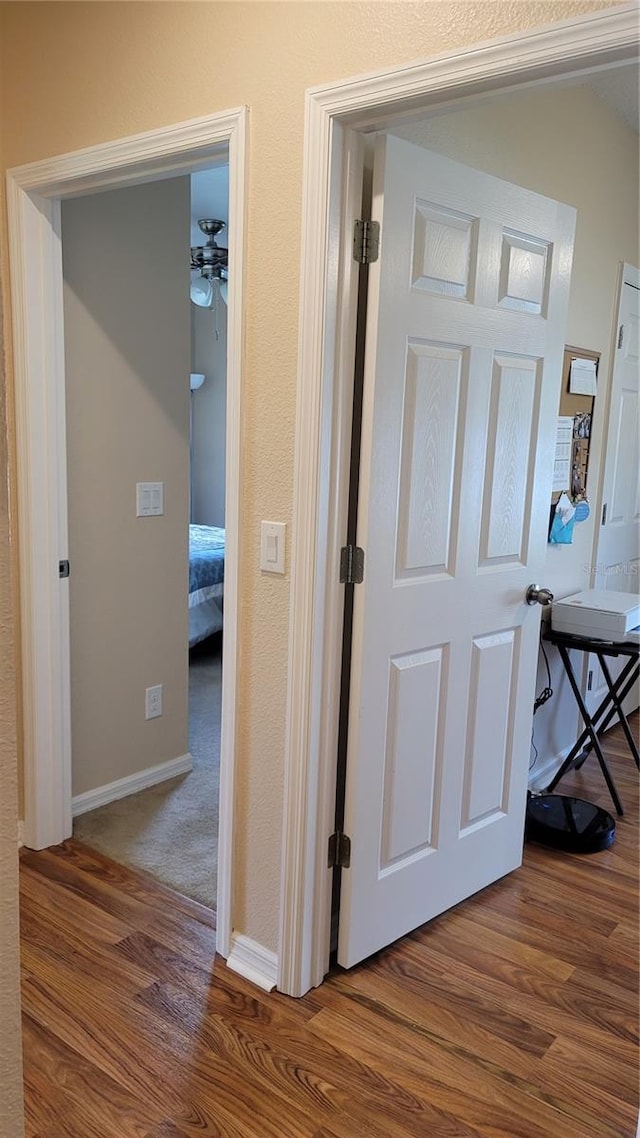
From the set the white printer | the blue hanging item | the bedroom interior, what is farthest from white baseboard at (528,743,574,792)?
the bedroom interior

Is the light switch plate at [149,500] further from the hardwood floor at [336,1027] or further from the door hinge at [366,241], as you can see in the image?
the door hinge at [366,241]

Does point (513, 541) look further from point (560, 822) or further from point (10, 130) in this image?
point (10, 130)

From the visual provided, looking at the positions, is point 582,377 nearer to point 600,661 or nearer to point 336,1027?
point 600,661

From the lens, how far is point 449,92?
1617 millimetres

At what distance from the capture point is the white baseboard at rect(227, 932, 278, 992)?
83.9 inches

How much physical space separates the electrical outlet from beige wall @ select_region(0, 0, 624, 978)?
3.74 ft

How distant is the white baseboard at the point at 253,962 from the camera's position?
2.13m

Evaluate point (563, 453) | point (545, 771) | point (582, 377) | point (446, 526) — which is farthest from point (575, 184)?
point (545, 771)

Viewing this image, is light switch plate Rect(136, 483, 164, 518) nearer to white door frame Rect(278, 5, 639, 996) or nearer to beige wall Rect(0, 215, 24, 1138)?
white door frame Rect(278, 5, 639, 996)

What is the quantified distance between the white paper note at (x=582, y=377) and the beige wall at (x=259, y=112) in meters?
1.57

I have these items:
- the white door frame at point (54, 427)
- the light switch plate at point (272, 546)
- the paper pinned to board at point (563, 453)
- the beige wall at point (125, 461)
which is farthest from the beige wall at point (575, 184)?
the beige wall at point (125, 461)

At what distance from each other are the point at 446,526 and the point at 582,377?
1302 millimetres

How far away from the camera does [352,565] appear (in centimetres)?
203

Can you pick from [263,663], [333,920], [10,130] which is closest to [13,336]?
[10,130]
